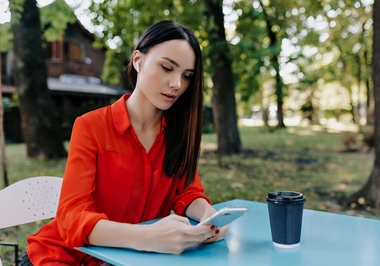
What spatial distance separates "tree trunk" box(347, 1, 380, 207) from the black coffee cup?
14.7 feet

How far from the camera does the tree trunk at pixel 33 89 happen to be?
1036cm

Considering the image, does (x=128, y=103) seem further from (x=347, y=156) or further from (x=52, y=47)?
(x=52, y=47)

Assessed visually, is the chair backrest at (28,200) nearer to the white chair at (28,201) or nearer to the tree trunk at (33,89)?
the white chair at (28,201)

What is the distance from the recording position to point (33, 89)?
10.5m

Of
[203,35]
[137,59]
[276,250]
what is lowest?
[276,250]

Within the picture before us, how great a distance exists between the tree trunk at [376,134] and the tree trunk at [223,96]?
472 cm

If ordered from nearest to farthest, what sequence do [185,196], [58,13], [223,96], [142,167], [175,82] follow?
[175,82]
[142,167]
[185,196]
[223,96]
[58,13]

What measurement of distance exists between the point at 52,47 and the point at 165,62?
23.5 meters

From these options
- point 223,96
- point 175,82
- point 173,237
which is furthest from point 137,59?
point 223,96

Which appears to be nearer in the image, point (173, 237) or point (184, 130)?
point (173, 237)

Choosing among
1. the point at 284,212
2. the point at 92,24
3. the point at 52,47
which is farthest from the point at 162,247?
the point at 52,47

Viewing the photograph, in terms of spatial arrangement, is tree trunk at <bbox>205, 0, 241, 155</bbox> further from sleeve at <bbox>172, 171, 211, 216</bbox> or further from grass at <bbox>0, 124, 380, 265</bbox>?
sleeve at <bbox>172, 171, 211, 216</bbox>

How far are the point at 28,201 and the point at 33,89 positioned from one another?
884cm

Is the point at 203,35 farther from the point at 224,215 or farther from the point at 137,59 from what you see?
the point at 224,215
